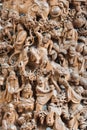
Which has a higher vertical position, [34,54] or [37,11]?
[37,11]

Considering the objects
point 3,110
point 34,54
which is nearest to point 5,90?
point 3,110

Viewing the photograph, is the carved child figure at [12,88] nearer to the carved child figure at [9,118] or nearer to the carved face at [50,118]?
the carved child figure at [9,118]

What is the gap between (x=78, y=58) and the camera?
68.7 inches

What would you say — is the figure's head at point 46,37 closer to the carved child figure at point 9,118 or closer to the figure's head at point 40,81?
the figure's head at point 40,81

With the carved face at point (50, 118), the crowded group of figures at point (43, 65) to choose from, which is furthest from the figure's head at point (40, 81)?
the carved face at point (50, 118)

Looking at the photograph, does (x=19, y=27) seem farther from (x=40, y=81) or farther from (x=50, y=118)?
(x=50, y=118)

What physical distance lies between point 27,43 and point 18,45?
36mm

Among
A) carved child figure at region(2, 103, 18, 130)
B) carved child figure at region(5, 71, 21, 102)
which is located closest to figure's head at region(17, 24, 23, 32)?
carved child figure at region(5, 71, 21, 102)

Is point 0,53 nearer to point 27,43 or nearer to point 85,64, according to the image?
point 27,43

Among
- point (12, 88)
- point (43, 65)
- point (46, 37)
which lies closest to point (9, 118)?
point (12, 88)

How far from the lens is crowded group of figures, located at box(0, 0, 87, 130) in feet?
5.33

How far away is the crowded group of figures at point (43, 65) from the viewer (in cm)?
162

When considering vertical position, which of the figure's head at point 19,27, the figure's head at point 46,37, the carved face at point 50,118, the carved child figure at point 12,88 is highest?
the figure's head at point 19,27

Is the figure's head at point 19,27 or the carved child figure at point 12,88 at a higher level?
the figure's head at point 19,27
